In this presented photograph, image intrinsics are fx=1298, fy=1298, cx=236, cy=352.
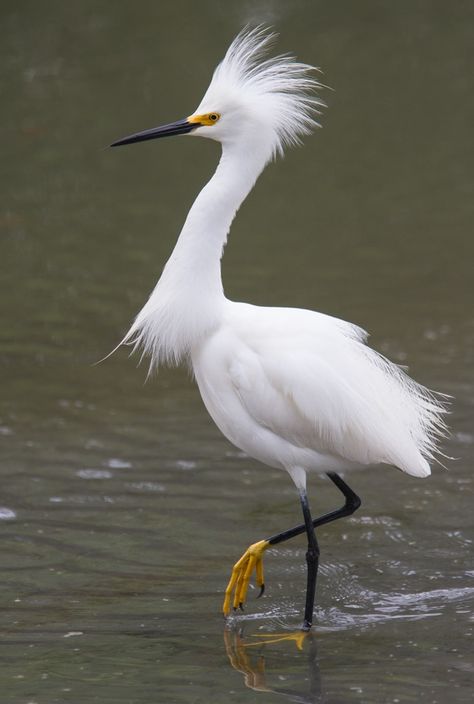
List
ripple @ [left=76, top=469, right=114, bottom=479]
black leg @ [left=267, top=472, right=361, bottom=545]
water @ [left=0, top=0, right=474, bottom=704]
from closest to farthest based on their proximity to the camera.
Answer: water @ [left=0, top=0, right=474, bottom=704] → black leg @ [left=267, top=472, right=361, bottom=545] → ripple @ [left=76, top=469, right=114, bottom=479]

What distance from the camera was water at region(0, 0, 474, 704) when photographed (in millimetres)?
4535

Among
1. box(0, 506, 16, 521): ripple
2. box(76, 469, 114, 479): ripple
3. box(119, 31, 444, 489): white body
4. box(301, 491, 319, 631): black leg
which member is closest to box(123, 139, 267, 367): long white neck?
box(119, 31, 444, 489): white body

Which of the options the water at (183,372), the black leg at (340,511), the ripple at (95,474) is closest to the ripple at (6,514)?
the water at (183,372)

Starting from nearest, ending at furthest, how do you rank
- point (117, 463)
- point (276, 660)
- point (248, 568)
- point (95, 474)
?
point (276, 660) → point (248, 568) → point (95, 474) → point (117, 463)

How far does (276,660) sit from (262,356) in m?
1.08

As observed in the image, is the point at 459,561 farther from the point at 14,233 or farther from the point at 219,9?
the point at 219,9

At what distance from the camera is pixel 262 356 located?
472 centimetres

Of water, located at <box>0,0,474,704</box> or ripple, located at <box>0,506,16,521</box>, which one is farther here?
ripple, located at <box>0,506,16,521</box>

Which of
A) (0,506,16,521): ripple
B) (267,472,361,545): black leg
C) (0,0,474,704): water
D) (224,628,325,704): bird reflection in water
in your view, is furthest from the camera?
(0,506,16,521): ripple

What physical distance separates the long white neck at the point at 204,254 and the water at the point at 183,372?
105 cm

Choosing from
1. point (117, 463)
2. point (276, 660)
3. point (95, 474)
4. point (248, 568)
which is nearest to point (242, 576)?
point (248, 568)

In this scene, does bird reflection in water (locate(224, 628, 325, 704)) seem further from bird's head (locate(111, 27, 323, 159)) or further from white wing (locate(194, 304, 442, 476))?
bird's head (locate(111, 27, 323, 159))

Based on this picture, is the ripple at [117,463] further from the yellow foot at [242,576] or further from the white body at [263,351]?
the yellow foot at [242,576]

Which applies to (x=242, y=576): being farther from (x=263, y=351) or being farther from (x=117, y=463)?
(x=117, y=463)
